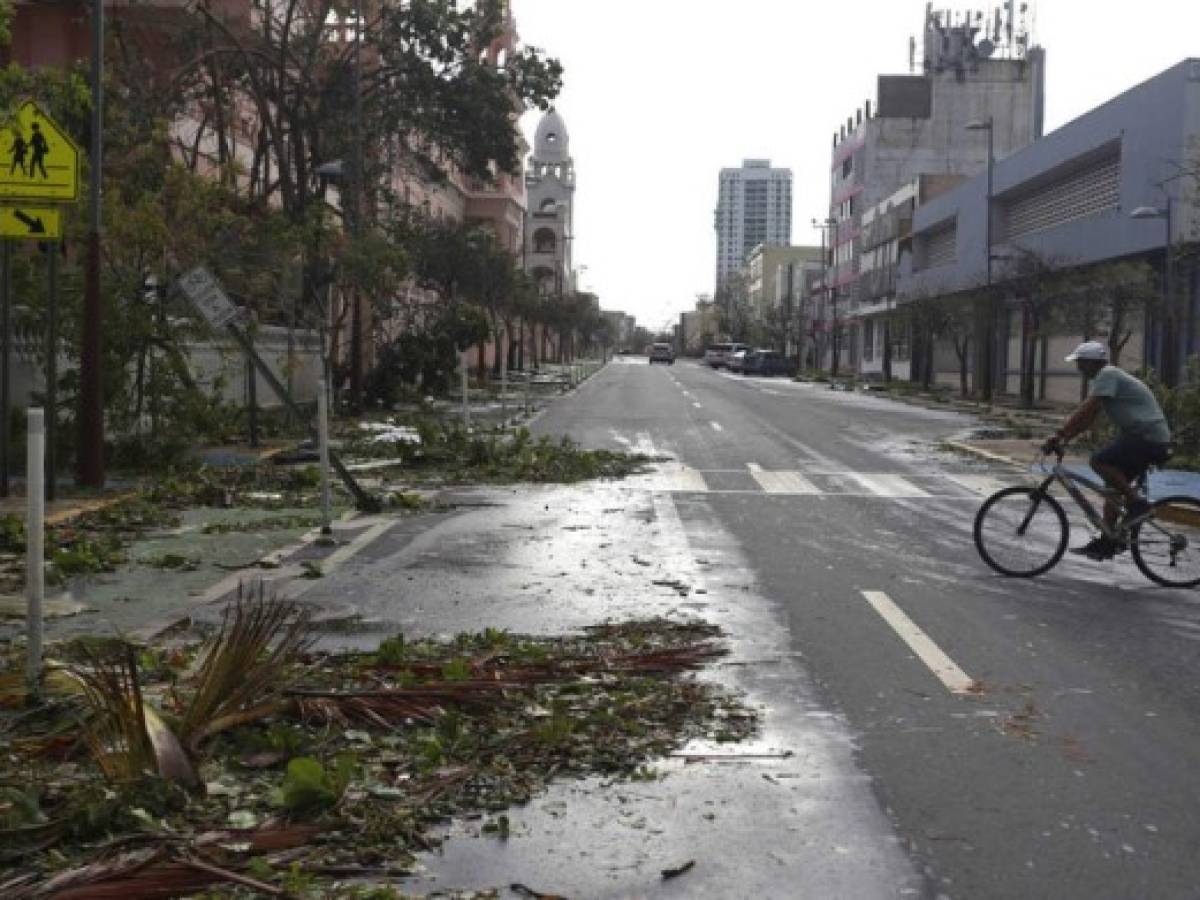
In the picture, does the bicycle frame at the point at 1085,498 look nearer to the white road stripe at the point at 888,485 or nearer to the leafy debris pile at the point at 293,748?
the leafy debris pile at the point at 293,748

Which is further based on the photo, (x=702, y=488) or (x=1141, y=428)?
(x=702, y=488)

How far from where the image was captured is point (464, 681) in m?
6.28

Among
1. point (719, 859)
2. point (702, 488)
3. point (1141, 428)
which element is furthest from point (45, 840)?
point (702, 488)

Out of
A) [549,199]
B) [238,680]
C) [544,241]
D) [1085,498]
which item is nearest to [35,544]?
[238,680]

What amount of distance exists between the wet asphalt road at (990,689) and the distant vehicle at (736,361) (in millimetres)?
72858

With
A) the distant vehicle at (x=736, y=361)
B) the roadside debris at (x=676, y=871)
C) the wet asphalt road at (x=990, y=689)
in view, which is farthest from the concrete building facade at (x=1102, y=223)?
the distant vehicle at (x=736, y=361)

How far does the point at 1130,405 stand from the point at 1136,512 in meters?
0.78

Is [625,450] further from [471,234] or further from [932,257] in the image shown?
[932,257]

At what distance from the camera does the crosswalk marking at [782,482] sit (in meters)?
16.6

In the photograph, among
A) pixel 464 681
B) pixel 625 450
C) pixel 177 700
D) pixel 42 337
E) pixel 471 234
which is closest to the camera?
pixel 177 700

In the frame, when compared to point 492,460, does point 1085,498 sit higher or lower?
higher

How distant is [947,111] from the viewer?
9212cm

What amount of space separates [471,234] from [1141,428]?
38615mm

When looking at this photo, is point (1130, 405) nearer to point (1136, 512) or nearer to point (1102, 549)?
point (1136, 512)
